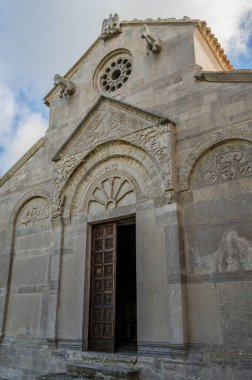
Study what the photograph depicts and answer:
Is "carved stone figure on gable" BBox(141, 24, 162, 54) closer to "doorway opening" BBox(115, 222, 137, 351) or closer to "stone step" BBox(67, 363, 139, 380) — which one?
"doorway opening" BBox(115, 222, 137, 351)

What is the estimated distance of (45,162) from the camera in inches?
403

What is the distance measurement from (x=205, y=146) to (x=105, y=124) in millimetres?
2990

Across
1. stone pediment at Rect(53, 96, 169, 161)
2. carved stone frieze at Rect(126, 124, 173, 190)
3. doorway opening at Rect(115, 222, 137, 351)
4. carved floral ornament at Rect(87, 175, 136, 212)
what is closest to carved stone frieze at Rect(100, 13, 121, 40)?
stone pediment at Rect(53, 96, 169, 161)

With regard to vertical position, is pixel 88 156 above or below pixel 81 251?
above

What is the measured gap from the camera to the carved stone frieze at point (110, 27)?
1015 centimetres

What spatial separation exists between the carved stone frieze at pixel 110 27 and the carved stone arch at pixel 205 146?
5005 mm

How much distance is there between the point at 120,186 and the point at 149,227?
1.42 m

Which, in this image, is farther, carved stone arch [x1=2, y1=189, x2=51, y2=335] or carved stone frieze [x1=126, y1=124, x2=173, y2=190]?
carved stone arch [x1=2, y1=189, x2=51, y2=335]

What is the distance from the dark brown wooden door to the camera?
24.9ft

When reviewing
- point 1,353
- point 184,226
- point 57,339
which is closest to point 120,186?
point 184,226

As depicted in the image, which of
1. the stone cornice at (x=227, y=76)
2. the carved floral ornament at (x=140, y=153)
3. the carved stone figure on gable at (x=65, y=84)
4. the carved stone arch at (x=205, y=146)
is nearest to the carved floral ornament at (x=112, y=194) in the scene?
the carved floral ornament at (x=140, y=153)

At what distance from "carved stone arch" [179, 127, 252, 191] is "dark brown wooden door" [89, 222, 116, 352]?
2.09m

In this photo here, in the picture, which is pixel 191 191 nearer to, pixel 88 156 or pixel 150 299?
pixel 150 299

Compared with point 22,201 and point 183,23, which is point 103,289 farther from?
point 183,23
